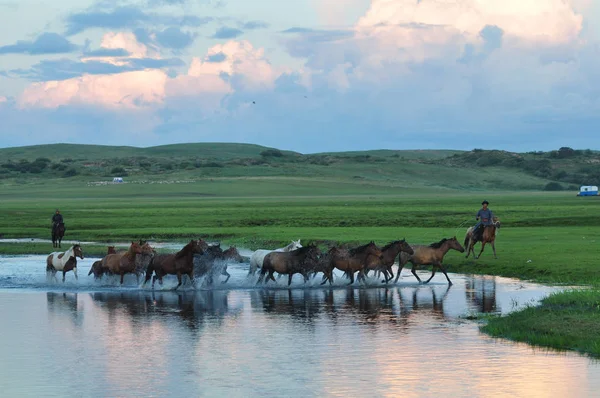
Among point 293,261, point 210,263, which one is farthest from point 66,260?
point 293,261

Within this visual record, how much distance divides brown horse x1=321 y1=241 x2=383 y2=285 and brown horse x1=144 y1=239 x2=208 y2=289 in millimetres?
3943

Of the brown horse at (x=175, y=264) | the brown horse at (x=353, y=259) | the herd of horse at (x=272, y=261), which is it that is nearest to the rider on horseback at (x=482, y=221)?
the herd of horse at (x=272, y=261)

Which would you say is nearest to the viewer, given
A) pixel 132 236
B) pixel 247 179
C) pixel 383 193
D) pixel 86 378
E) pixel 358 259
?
pixel 86 378

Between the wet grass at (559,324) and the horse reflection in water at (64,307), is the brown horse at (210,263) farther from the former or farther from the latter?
the wet grass at (559,324)

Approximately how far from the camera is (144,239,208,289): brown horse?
3095 cm

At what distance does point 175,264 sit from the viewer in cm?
3127

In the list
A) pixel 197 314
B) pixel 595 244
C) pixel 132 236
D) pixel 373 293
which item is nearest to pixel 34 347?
pixel 197 314

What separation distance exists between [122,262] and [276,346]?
526 inches

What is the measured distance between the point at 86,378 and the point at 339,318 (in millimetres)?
8524

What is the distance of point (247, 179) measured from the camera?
608 feet

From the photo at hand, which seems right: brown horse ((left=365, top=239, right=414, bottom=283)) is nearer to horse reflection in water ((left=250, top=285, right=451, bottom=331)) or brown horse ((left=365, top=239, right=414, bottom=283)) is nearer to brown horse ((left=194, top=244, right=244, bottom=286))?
horse reflection in water ((left=250, top=285, right=451, bottom=331))

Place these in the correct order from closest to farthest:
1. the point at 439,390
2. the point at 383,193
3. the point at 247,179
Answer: the point at 439,390 → the point at 383,193 → the point at 247,179

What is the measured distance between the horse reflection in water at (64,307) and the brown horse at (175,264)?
2580mm

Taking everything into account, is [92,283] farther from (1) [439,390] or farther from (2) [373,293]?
(1) [439,390]
